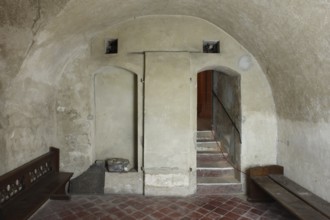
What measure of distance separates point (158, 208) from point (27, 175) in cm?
243

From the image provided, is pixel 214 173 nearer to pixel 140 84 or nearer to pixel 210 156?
pixel 210 156

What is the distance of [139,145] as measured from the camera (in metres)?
5.38

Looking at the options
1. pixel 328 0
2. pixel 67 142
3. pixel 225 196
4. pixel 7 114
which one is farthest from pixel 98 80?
pixel 328 0

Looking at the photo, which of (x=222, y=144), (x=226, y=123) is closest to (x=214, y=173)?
(x=222, y=144)

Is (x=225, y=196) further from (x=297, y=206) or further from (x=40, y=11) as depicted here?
(x=40, y=11)

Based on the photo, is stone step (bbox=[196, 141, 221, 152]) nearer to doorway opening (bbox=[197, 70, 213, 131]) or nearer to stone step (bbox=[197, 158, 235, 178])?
stone step (bbox=[197, 158, 235, 178])

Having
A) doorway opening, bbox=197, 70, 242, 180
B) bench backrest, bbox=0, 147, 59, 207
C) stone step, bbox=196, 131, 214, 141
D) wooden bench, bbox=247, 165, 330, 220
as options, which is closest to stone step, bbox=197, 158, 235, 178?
doorway opening, bbox=197, 70, 242, 180

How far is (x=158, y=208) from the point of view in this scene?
4.58 metres

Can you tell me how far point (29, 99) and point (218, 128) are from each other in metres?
5.46

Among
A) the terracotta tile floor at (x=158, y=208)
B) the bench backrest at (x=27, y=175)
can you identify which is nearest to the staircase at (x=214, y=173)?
the terracotta tile floor at (x=158, y=208)

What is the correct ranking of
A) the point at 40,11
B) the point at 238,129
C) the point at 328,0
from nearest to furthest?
1. the point at 328,0
2. the point at 40,11
3. the point at 238,129

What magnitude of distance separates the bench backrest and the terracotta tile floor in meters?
0.66

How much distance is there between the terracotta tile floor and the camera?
427cm

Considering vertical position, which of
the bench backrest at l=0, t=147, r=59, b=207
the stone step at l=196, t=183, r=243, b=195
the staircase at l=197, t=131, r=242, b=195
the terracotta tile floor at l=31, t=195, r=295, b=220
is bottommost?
the terracotta tile floor at l=31, t=195, r=295, b=220
